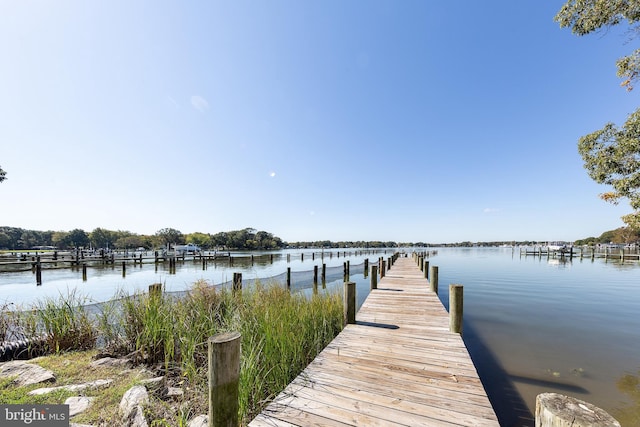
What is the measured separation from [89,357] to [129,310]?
0.97m

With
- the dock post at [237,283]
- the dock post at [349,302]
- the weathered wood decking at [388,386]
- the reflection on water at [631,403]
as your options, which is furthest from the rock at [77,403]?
the reflection on water at [631,403]

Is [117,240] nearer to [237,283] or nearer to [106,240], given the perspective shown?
[106,240]

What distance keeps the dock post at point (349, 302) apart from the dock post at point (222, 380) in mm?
3580

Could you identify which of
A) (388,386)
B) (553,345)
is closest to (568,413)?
(388,386)

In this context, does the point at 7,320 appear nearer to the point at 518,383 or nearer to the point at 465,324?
the point at 518,383

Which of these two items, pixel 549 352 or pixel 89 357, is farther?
pixel 549 352

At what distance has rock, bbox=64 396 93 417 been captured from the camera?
3025 mm

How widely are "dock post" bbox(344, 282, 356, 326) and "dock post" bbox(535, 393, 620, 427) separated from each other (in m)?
4.13

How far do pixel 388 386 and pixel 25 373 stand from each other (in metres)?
5.59

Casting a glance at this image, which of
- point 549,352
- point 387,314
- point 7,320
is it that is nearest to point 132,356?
point 7,320

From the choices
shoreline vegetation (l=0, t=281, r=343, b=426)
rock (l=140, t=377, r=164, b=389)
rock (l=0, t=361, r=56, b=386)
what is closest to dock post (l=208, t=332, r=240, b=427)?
shoreline vegetation (l=0, t=281, r=343, b=426)

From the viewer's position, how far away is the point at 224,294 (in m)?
6.54

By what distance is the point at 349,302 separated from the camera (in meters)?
5.70

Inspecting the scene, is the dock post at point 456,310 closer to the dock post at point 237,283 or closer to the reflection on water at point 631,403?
the reflection on water at point 631,403
